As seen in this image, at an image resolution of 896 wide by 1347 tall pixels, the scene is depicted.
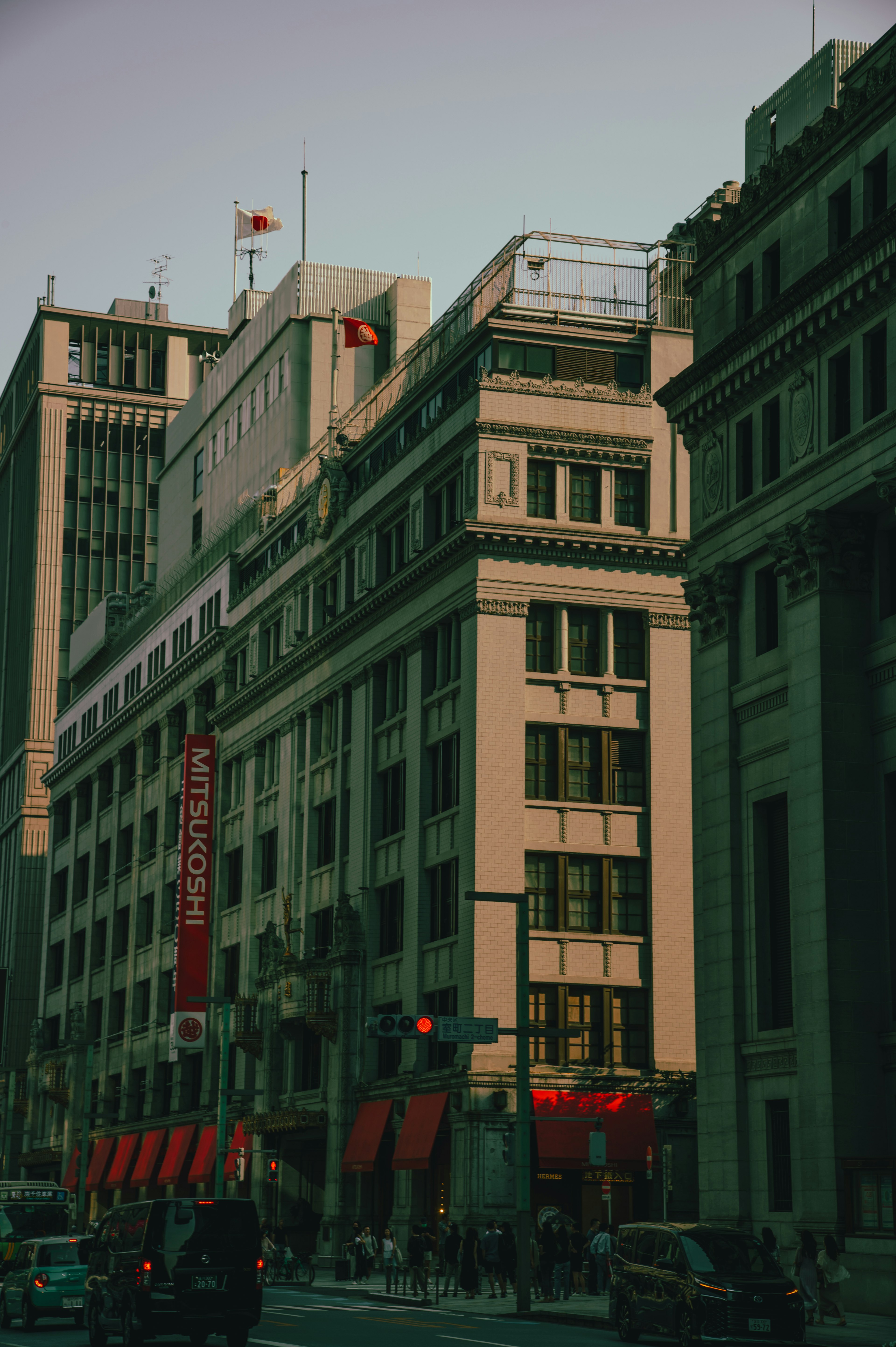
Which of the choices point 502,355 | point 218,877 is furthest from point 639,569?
point 218,877

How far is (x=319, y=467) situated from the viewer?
71.6 metres

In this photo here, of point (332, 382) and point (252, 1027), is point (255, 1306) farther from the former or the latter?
point (332, 382)

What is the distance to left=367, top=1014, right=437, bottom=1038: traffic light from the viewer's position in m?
36.5

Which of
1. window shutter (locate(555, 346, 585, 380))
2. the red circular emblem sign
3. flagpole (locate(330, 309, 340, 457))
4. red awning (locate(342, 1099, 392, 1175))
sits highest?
flagpole (locate(330, 309, 340, 457))

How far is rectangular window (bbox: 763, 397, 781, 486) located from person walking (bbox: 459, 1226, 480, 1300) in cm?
1992

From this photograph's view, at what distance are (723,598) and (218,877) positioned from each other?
42427 mm

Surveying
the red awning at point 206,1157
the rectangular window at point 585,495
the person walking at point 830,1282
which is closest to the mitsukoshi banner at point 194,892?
the red awning at point 206,1157

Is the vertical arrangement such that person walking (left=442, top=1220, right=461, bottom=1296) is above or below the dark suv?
below

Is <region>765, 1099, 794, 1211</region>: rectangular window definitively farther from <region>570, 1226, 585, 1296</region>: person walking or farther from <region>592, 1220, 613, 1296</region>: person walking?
<region>570, 1226, 585, 1296</region>: person walking

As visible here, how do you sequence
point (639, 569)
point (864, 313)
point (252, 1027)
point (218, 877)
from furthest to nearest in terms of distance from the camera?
1. point (218, 877)
2. point (252, 1027)
3. point (639, 569)
4. point (864, 313)

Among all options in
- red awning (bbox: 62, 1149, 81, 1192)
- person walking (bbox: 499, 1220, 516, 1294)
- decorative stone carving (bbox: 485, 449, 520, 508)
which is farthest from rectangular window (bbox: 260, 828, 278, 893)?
red awning (bbox: 62, 1149, 81, 1192)

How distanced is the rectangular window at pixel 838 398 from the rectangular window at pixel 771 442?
256cm

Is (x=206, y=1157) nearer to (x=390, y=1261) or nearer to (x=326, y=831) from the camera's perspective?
(x=326, y=831)

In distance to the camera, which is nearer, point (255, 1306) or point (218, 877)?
point (255, 1306)
